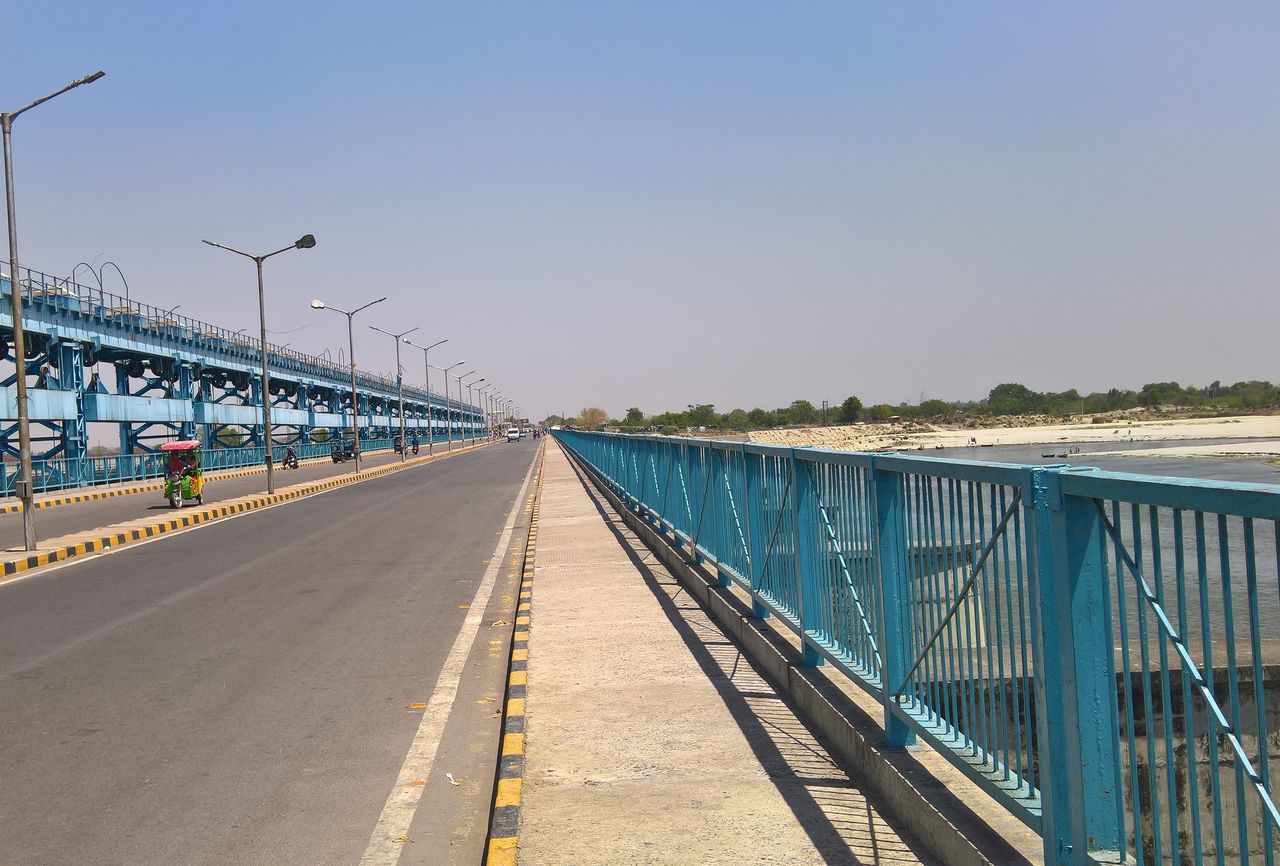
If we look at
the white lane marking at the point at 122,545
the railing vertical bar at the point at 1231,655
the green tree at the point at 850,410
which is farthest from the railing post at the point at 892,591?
the green tree at the point at 850,410

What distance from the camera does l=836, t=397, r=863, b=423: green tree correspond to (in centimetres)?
7825

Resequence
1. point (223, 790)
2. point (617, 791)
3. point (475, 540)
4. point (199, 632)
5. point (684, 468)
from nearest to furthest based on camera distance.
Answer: point (617, 791)
point (223, 790)
point (199, 632)
point (684, 468)
point (475, 540)

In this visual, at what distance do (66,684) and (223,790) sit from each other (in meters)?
3.19

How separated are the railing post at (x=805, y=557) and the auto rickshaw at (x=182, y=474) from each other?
23672mm

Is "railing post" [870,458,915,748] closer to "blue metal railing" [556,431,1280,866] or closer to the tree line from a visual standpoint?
"blue metal railing" [556,431,1280,866]

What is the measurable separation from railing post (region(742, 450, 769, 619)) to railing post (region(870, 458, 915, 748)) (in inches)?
114

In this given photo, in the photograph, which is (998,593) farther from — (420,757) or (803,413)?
(803,413)

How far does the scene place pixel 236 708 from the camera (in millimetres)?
7199

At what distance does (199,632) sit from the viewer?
9945mm

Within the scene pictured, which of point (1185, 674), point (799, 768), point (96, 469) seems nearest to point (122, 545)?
point (799, 768)

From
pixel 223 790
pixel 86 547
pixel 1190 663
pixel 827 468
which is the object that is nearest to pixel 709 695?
pixel 827 468

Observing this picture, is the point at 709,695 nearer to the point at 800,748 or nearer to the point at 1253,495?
the point at 800,748

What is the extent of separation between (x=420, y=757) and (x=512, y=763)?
835 millimetres

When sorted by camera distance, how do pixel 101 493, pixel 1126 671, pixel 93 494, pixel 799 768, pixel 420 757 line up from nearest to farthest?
pixel 1126 671, pixel 799 768, pixel 420 757, pixel 93 494, pixel 101 493
